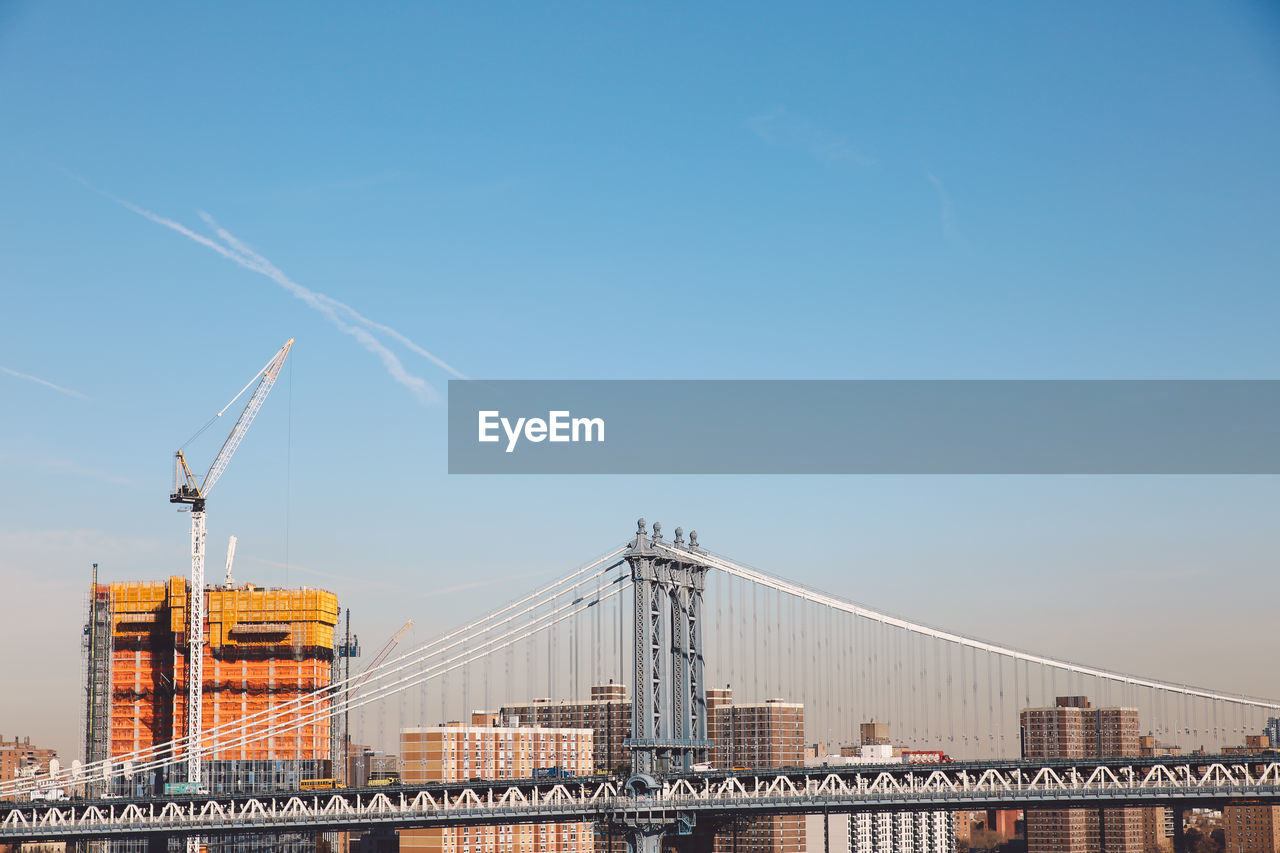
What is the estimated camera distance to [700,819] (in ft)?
429

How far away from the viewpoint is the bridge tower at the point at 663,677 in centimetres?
12438

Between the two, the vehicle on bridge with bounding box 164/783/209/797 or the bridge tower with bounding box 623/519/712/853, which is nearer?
the bridge tower with bounding box 623/519/712/853

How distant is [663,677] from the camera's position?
126 m

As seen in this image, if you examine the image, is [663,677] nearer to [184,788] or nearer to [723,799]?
[723,799]

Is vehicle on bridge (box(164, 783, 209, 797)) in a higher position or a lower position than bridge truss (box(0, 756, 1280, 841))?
lower

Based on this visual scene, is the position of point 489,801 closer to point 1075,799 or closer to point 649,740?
point 649,740

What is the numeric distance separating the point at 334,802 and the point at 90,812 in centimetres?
2335

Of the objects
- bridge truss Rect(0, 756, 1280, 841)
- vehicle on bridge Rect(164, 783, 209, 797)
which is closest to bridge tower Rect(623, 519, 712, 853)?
bridge truss Rect(0, 756, 1280, 841)

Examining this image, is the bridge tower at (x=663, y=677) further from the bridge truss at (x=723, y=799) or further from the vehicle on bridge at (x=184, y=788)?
the vehicle on bridge at (x=184, y=788)

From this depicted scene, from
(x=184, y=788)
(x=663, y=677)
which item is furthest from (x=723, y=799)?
(x=184, y=788)

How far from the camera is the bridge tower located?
124 m

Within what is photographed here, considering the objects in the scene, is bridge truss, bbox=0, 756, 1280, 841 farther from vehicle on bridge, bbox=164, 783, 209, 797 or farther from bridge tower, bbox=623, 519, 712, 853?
vehicle on bridge, bbox=164, 783, 209, 797

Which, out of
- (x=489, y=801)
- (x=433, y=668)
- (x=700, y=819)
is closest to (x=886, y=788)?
(x=700, y=819)

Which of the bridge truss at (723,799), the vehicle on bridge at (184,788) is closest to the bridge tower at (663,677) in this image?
Answer: the bridge truss at (723,799)
